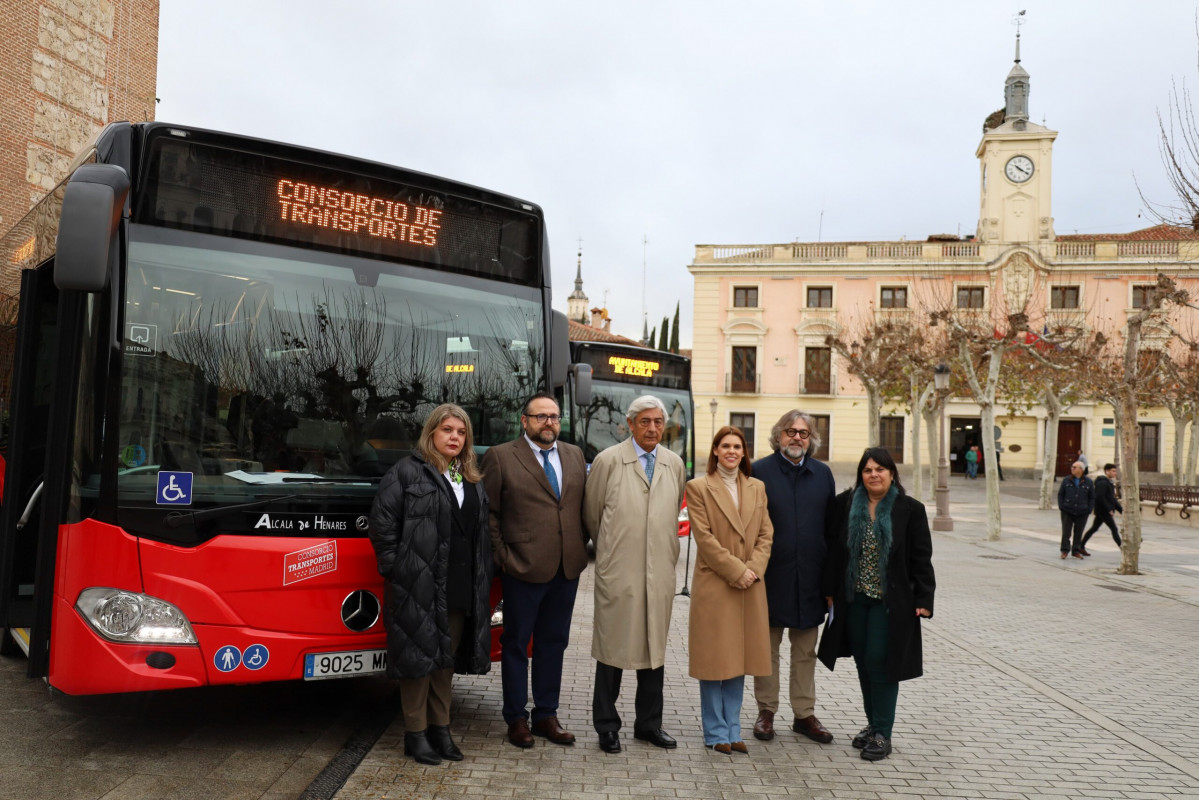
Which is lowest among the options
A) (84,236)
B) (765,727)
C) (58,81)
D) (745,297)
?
(765,727)

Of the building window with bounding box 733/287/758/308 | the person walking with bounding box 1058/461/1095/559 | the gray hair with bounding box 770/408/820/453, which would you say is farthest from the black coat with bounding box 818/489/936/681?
the building window with bounding box 733/287/758/308

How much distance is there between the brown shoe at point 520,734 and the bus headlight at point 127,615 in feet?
5.74

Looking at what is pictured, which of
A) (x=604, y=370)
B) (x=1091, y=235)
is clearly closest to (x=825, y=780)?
(x=604, y=370)

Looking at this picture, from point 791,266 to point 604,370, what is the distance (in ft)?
112

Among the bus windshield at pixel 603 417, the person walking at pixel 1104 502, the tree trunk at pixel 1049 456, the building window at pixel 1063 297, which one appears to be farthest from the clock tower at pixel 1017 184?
the bus windshield at pixel 603 417

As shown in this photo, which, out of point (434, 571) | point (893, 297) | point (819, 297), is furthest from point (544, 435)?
point (819, 297)

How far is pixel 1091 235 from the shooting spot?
167 ft

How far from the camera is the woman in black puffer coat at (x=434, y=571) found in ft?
15.2

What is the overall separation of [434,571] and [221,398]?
1262 millimetres

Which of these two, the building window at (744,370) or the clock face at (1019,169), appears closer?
the clock face at (1019,169)

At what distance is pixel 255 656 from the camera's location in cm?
454

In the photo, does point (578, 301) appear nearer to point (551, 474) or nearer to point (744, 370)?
point (744, 370)

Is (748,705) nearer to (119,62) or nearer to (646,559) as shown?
(646,559)

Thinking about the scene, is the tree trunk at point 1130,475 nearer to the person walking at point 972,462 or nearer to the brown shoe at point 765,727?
the brown shoe at point 765,727
